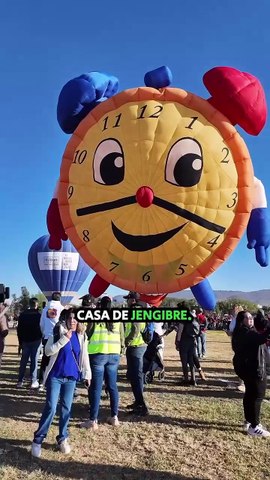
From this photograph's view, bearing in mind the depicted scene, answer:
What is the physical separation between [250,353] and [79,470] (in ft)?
8.10

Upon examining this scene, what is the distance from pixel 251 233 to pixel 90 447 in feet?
9.88

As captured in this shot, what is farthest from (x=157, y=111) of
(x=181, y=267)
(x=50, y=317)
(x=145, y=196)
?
(x=50, y=317)

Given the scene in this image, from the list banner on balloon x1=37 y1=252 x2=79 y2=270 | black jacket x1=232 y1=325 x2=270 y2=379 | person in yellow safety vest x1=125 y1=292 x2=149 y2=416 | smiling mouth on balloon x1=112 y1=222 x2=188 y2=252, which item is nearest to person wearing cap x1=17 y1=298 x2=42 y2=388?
person in yellow safety vest x1=125 y1=292 x2=149 y2=416

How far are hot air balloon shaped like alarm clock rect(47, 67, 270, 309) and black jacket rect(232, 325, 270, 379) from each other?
1837mm

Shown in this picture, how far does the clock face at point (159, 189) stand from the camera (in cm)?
398

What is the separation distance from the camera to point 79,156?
4312 millimetres

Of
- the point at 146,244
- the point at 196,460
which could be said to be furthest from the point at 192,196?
the point at 196,460

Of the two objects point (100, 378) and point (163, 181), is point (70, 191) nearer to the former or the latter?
point (163, 181)

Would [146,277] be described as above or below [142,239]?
below

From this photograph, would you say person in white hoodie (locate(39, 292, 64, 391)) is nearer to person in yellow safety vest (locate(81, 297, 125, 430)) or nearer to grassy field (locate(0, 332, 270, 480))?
grassy field (locate(0, 332, 270, 480))

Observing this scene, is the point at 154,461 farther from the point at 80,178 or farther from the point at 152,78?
the point at 152,78

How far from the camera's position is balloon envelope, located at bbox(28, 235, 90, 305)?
22.3 meters

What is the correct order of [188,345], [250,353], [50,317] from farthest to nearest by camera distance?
1. [188,345]
2. [50,317]
3. [250,353]

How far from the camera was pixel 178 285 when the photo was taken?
13.8 feet
